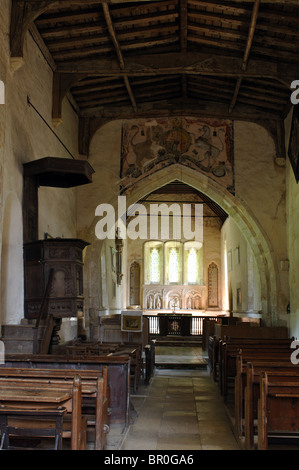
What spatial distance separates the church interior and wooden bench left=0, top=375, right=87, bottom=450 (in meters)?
0.01

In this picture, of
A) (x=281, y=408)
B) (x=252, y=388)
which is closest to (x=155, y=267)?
(x=252, y=388)

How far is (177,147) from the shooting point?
1276cm

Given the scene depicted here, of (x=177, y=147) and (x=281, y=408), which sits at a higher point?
(x=177, y=147)

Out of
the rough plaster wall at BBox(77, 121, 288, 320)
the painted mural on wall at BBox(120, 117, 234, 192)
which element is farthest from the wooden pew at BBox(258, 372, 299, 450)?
the painted mural on wall at BBox(120, 117, 234, 192)

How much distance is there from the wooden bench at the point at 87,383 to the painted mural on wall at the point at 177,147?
28.0ft

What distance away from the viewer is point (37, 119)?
9.29m

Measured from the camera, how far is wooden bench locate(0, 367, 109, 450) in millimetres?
3912

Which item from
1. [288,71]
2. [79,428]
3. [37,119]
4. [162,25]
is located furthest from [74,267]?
[288,71]

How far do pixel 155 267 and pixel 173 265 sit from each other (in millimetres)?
793

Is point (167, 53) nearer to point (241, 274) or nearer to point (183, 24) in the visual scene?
point (183, 24)

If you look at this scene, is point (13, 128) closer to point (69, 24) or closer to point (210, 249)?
point (69, 24)

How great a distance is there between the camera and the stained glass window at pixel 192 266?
74.3ft

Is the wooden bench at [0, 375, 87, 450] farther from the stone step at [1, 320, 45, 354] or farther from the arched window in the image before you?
the arched window

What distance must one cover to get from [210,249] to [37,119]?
1439 cm
